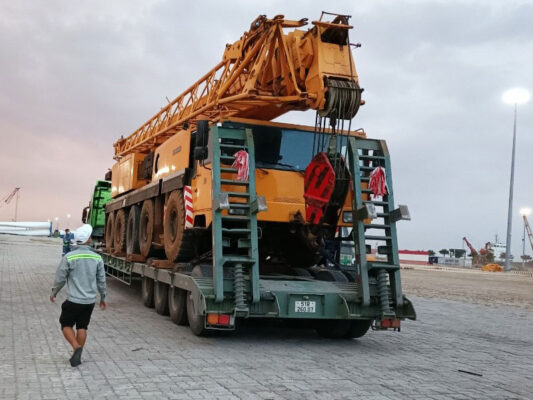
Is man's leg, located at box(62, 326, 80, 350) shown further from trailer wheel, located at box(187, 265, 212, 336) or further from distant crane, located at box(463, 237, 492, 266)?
distant crane, located at box(463, 237, 492, 266)

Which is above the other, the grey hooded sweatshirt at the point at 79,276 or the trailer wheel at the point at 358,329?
the grey hooded sweatshirt at the point at 79,276

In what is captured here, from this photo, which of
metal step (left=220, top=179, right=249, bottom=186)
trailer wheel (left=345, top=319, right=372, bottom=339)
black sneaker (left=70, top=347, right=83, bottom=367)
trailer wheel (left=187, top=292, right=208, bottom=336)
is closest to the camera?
black sneaker (left=70, top=347, right=83, bottom=367)

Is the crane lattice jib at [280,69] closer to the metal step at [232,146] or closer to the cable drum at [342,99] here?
the cable drum at [342,99]

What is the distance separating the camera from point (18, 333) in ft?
26.6

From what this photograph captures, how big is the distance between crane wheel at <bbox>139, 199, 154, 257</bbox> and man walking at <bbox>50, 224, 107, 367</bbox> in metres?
5.54

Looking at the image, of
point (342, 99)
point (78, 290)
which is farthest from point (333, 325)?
point (78, 290)

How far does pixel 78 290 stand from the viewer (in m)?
6.31

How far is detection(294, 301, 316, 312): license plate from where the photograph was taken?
26.1ft

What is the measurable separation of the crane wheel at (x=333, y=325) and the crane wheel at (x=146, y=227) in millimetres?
4118

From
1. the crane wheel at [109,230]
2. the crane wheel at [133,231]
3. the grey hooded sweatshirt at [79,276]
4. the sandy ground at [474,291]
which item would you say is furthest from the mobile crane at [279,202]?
the sandy ground at [474,291]

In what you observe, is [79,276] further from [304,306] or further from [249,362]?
[304,306]

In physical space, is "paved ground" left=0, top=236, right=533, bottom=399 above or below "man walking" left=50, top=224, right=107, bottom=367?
below

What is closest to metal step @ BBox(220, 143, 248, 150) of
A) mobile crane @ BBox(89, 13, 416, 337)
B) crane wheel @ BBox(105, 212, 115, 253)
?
A: mobile crane @ BBox(89, 13, 416, 337)

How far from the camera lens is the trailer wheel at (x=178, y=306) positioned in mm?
9344
